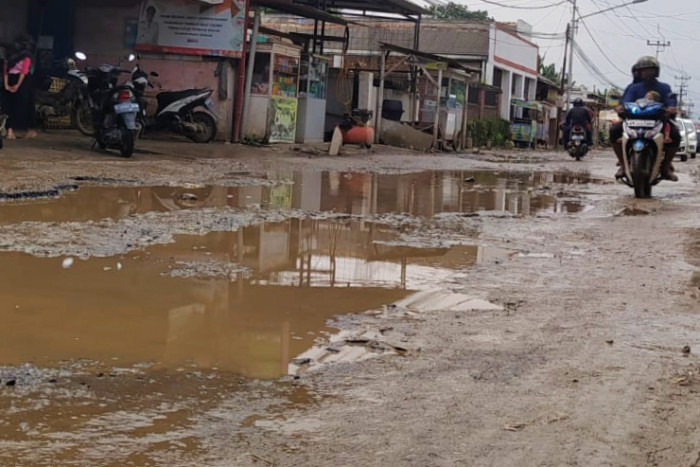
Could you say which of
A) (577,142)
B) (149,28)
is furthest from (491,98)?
(149,28)

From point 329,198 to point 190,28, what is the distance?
29.8 ft

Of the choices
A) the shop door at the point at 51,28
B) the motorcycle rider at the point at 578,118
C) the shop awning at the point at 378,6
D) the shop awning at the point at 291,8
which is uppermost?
the shop awning at the point at 378,6

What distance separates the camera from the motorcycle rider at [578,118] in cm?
2383

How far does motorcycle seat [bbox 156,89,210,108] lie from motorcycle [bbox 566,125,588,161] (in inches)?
472

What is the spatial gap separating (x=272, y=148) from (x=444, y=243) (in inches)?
468

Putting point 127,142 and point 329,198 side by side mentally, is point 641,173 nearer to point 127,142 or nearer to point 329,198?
point 329,198

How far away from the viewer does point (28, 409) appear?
10.6 feet

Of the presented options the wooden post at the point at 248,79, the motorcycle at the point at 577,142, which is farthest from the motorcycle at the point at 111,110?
the motorcycle at the point at 577,142

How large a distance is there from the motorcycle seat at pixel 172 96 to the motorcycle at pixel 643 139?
864 cm

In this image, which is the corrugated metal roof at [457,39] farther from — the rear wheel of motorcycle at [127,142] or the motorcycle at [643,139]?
the motorcycle at [643,139]

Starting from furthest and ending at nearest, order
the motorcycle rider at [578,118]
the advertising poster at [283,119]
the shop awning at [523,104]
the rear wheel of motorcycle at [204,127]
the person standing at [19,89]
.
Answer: the shop awning at [523,104] → the motorcycle rider at [578,118] → the advertising poster at [283,119] → the rear wheel of motorcycle at [204,127] → the person standing at [19,89]

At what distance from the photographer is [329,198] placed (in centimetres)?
1083

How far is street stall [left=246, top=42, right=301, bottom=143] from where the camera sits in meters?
19.7

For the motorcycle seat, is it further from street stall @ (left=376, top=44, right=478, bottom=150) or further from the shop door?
street stall @ (left=376, top=44, right=478, bottom=150)
